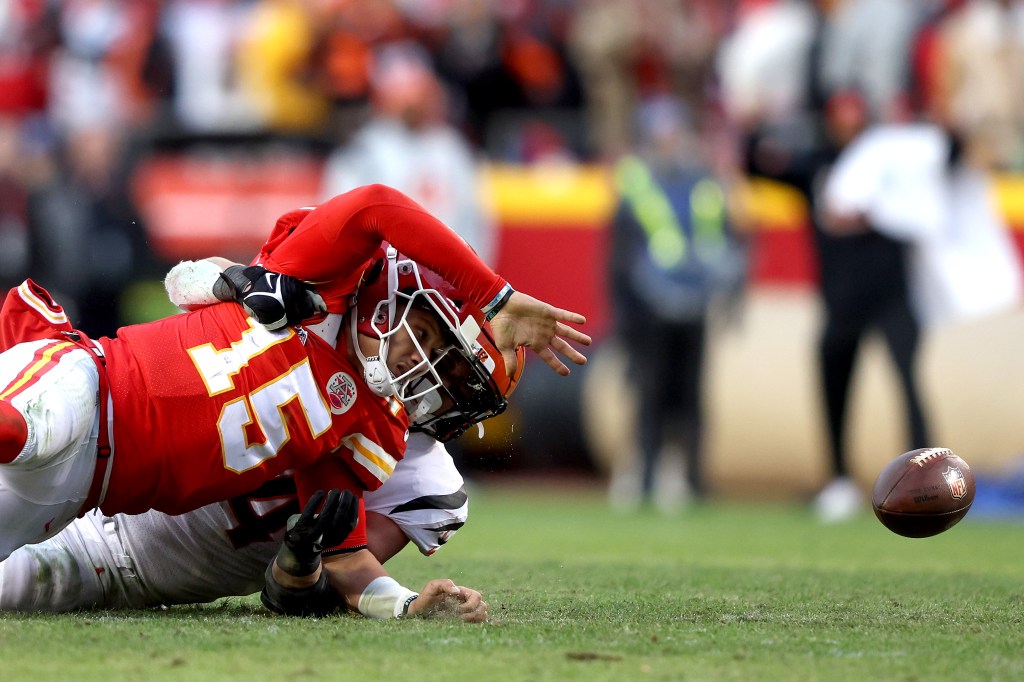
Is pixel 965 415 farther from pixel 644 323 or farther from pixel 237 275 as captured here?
pixel 237 275

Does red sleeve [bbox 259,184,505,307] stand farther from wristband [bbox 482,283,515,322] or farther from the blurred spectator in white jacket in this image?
the blurred spectator in white jacket

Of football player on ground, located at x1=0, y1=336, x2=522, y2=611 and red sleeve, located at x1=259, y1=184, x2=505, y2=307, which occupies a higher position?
red sleeve, located at x1=259, y1=184, x2=505, y2=307

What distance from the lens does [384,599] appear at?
11.9 ft

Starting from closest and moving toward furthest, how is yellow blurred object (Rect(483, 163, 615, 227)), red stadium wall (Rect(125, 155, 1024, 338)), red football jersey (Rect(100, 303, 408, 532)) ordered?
red football jersey (Rect(100, 303, 408, 532)) < red stadium wall (Rect(125, 155, 1024, 338)) < yellow blurred object (Rect(483, 163, 615, 227))

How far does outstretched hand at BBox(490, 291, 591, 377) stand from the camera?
355cm

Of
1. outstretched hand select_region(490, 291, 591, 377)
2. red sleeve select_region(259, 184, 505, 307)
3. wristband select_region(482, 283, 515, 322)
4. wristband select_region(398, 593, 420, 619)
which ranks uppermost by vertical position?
red sleeve select_region(259, 184, 505, 307)

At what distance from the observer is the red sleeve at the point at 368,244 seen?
11.7 feet

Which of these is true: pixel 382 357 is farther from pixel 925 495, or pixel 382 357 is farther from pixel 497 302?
pixel 925 495

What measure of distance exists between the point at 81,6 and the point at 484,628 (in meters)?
10.6

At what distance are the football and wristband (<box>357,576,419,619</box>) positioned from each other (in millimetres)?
1416

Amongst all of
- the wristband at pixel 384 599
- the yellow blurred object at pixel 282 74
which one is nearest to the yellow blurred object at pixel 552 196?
the yellow blurred object at pixel 282 74

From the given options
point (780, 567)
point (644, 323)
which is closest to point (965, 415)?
point (644, 323)

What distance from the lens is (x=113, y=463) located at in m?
3.55

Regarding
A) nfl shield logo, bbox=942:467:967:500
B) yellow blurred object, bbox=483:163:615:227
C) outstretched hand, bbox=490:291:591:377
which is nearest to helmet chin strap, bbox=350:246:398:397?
outstretched hand, bbox=490:291:591:377
